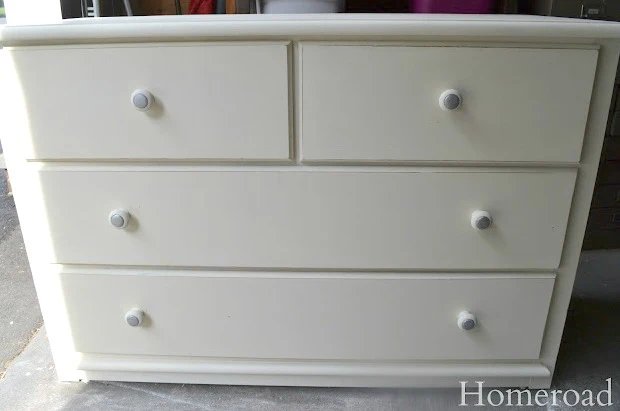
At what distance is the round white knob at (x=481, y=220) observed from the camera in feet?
2.79

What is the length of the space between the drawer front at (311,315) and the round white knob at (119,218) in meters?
0.12

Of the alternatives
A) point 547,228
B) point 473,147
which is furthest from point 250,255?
point 547,228

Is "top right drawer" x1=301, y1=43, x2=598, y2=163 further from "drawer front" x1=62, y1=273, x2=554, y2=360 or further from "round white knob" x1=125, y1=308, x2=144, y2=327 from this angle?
"round white knob" x1=125, y1=308, x2=144, y2=327

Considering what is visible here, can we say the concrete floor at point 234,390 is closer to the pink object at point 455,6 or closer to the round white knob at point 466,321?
the round white knob at point 466,321

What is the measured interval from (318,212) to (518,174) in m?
0.37

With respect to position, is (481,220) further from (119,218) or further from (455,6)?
(119,218)

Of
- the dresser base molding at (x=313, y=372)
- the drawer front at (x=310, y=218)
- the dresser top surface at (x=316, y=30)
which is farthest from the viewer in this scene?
the dresser base molding at (x=313, y=372)

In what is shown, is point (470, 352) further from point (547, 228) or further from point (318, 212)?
point (318, 212)

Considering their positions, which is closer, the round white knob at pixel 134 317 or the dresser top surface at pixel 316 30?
the dresser top surface at pixel 316 30

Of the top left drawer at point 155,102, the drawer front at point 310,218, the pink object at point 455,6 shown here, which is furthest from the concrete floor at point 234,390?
the pink object at point 455,6

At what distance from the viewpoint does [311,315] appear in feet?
3.11

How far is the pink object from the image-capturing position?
1097 mm

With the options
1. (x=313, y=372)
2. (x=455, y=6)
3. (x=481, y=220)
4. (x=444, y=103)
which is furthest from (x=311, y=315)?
(x=455, y=6)

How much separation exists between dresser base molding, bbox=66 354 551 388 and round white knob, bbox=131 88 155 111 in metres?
0.54
